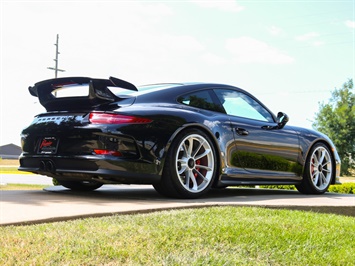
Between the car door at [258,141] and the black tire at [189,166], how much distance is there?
1.28 feet

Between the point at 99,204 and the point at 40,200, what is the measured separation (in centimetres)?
67

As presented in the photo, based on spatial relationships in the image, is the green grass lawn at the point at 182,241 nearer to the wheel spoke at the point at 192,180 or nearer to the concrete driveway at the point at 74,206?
the concrete driveway at the point at 74,206

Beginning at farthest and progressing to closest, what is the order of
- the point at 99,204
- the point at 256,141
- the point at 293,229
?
the point at 256,141 → the point at 99,204 → the point at 293,229

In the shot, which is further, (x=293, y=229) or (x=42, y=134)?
(x=42, y=134)

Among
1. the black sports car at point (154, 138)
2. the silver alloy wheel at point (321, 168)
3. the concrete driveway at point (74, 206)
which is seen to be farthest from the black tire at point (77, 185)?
the silver alloy wheel at point (321, 168)

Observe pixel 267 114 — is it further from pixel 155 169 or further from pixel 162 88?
pixel 155 169

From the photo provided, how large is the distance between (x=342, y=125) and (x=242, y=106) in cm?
4651

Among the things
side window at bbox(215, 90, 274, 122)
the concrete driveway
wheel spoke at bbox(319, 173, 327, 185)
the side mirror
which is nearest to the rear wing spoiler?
the concrete driveway

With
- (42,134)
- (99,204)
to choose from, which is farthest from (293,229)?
(42,134)

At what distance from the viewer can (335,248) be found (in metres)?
3.57

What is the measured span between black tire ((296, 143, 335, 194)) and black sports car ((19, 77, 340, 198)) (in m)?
0.68

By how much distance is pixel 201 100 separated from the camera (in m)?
5.64

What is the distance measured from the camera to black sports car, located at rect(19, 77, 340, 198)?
478 cm

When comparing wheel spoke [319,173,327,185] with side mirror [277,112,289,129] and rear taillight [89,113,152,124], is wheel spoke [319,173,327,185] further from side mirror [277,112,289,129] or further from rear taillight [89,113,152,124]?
rear taillight [89,113,152,124]
